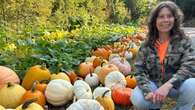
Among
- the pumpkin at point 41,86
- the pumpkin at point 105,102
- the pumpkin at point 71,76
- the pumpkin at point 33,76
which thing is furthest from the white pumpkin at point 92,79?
the pumpkin at point 105,102

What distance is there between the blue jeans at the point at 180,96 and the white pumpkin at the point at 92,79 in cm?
167

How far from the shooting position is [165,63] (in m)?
4.14

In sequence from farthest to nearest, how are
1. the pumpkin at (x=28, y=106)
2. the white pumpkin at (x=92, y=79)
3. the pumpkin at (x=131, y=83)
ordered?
1. the white pumpkin at (x=92, y=79)
2. the pumpkin at (x=131, y=83)
3. the pumpkin at (x=28, y=106)

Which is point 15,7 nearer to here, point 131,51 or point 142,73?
point 131,51

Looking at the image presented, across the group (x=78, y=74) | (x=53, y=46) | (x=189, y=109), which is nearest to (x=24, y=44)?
(x=53, y=46)

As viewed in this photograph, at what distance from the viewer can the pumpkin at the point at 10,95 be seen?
15.3 feet

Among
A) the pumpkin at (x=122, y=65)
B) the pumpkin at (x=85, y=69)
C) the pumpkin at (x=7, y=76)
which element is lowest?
the pumpkin at (x=122, y=65)

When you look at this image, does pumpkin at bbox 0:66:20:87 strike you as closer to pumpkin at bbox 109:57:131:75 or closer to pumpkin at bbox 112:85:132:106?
pumpkin at bbox 112:85:132:106

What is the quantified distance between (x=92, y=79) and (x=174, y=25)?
73.9 inches

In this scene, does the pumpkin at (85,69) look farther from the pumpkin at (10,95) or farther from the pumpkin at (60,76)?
the pumpkin at (10,95)

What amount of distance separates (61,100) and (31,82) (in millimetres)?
467

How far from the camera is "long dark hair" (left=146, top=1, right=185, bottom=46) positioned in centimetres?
417

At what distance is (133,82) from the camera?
570 cm

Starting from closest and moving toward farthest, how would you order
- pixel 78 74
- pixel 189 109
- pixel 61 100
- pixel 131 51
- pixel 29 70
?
pixel 189 109 → pixel 61 100 → pixel 29 70 → pixel 78 74 → pixel 131 51
